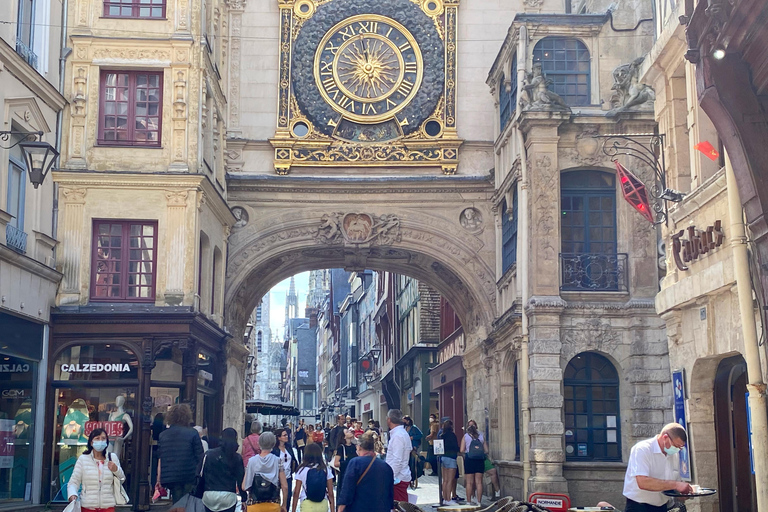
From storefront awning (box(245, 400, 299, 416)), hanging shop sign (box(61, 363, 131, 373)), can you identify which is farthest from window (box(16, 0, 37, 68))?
storefront awning (box(245, 400, 299, 416))

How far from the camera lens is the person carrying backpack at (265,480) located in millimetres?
12148

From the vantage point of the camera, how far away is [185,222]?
69.7ft

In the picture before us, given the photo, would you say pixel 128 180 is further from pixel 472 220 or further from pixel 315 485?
pixel 315 485

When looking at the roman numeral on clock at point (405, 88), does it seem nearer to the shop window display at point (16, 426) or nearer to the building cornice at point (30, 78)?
the building cornice at point (30, 78)

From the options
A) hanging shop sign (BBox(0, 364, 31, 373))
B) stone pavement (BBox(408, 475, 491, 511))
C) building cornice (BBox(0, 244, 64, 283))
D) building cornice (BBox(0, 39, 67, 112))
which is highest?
building cornice (BBox(0, 39, 67, 112))

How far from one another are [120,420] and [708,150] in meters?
12.4

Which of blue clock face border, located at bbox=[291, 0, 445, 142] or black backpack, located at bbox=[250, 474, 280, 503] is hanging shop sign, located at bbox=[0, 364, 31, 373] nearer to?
black backpack, located at bbox=[250, 474, 280, 503]

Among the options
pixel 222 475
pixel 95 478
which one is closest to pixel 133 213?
pixel 95 478

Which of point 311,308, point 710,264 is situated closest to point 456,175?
point 710,264

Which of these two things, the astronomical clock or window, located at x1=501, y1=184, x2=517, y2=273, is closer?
window, located at x1=501, y1=184, x2=517, y2=273

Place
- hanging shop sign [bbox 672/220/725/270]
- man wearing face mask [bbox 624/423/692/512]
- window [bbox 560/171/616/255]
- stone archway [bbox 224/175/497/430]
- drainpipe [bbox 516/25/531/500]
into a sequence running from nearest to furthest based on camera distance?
1. man wearing face mask [bbox 624/423/692/512]
2. hanging shop sign [bbox 672/220/725/270]
3. drainpipe [bbox 516/25/531/500]
4. window [bbox 560/171/616/255]
5. stone archway [bbox 224/175/497/430]

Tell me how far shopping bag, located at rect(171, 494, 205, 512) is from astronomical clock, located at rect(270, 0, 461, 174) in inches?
616

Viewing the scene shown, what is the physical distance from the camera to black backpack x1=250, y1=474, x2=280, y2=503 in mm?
12148

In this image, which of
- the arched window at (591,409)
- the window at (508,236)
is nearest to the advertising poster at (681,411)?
the arched window at (591,409)
